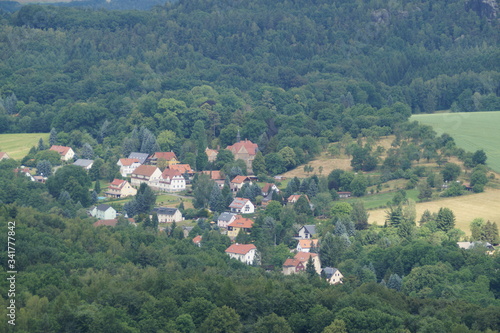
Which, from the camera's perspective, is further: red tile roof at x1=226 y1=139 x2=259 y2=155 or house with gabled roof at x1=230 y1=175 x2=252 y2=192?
red tile roof at x1=226 y1=139 x2=259 y2=155

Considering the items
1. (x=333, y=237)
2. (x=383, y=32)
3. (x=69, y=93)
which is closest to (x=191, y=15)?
(x=383, y=32)

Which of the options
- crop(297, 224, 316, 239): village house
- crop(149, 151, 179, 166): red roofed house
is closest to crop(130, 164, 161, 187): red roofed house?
crop(149, 151, 179, 166): red roofed house

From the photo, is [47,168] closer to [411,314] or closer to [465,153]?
[465,153]

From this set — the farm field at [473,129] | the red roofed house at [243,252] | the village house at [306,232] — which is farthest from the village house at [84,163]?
the farm field at [473,129]

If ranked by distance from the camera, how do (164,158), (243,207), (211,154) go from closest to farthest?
1. (243,207)
2. (164,158)
3. (211,154)

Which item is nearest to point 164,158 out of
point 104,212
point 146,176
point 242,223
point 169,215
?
point 146,176

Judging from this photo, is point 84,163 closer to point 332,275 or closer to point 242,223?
point 242,223

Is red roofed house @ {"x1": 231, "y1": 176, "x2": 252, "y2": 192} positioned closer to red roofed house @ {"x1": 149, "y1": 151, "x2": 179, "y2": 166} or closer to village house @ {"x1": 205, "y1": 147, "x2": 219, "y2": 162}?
village house @ {"x1": 205, "y1": 147, "x2": 219, "y2": 162}
